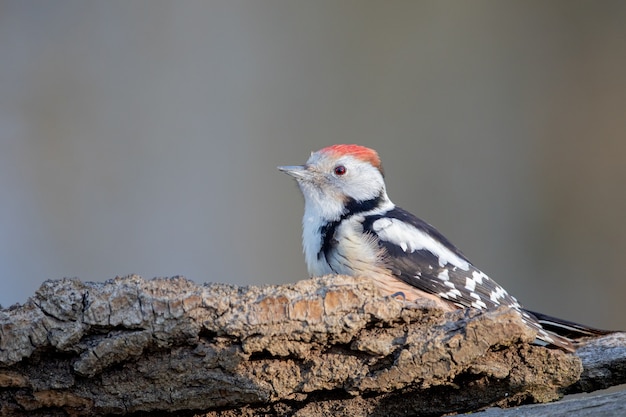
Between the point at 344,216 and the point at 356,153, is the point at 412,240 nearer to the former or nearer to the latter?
the point at 344,216

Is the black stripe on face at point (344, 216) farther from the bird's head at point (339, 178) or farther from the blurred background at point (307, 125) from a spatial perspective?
the blurred background at point (307, 125)

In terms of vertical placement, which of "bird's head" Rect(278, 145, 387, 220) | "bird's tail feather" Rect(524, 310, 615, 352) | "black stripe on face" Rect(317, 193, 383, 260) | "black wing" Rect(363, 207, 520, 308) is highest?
"bird's head" Rect(278, 145, 387, 220)

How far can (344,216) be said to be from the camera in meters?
2.83

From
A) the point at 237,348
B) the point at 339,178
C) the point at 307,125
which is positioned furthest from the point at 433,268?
the point at 307,125

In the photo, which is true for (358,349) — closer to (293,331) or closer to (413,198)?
(293,331)

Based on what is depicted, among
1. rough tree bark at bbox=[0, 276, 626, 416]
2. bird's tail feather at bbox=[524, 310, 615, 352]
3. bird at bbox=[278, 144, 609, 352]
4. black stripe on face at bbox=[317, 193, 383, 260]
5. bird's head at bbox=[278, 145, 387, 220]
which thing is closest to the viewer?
rough tree bark at bbox=[0, 276, 626, 416]

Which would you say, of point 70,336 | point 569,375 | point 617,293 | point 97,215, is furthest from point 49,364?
point 617,293

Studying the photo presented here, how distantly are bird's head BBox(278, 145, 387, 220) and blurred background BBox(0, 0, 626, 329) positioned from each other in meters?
1.43

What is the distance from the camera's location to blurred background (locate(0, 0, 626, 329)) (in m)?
4.26

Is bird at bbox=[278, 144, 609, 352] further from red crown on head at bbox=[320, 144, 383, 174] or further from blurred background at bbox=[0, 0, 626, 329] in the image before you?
blurred background at bbox=[0, 0, 626, 329]

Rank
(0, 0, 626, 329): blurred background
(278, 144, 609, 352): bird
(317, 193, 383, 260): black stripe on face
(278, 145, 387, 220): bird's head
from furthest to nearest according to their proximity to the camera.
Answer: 1. (0, 0, 626, 329): blurred background
2. (278, 145, 387, 220): bird's head
3. (317, 193, 383, 260): black stripe on face
4. (278, 144, 609, 352): bird

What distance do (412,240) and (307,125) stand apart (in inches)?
78.3

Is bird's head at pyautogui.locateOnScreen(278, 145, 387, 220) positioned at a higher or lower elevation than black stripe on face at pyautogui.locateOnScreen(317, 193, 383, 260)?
higher

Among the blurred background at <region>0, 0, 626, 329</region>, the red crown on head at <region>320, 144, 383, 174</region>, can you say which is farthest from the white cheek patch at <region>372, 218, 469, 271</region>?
the blurred background at <region>0, 0, 626, 329</region>
